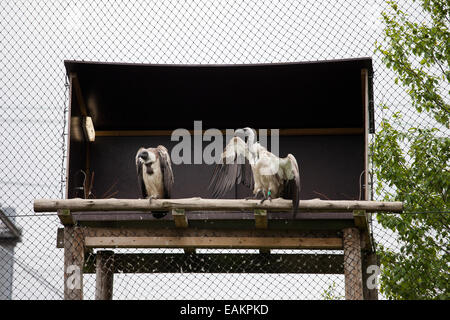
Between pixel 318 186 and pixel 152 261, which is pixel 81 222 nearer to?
pixel 152 261

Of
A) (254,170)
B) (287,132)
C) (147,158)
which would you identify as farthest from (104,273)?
(287,132)

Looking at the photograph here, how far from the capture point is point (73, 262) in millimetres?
8602

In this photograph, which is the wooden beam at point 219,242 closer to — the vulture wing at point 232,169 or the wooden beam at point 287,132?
the vulture wing at point 232,169

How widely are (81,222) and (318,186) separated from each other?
2.48 metres

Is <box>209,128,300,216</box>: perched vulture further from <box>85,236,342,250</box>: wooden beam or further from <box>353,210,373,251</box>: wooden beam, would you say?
<box>353,210,373,251</box>: wooden beam

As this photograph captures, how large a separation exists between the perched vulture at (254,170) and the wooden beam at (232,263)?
708mm

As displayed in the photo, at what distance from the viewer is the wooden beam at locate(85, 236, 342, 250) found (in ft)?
28.8

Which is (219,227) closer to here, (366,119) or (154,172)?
(154,172)

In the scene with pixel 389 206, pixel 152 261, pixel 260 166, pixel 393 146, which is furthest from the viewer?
pixel 393 146

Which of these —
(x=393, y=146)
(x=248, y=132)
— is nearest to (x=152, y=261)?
(x=248, y=132)

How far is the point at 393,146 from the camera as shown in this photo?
448 inches

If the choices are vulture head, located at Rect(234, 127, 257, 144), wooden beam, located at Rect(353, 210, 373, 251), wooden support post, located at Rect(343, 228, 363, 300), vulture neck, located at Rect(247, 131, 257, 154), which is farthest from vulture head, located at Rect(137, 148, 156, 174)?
wooden beam, located at Rect(353, 210, 373, 251)

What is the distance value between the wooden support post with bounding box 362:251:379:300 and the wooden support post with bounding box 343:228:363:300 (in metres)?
0.52

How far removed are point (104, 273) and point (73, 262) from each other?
1086 mm
